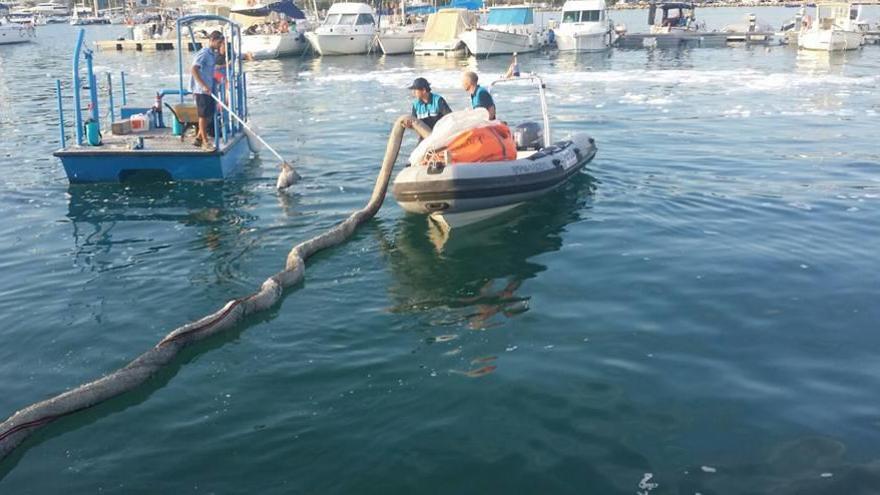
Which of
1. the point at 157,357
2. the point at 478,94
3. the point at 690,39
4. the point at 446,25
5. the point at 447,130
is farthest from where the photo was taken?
the point at 690,39

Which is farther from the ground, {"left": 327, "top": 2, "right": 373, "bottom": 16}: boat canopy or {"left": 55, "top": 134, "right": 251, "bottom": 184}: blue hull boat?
{"left": 327, "top": 2, "right": 373, "bottom": 16}: boat canopy

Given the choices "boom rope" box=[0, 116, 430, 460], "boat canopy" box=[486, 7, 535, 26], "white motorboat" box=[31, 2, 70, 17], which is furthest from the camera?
"white motorboat" box=[31, 2, 70, 17]

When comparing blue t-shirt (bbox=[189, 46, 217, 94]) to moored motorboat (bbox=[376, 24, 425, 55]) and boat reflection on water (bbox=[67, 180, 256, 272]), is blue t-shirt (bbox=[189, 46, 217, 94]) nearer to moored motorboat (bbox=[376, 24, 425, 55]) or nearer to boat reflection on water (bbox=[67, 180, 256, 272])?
boat reflection on water (bbox=[67, 180, 256, 272])

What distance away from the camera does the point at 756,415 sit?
6070 millimetres

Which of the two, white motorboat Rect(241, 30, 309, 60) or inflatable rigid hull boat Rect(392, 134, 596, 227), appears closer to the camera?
inflatable rigid hull boat Rect(392, 134, 596, 227)

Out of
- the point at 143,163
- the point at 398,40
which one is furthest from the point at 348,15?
the point at 143,163

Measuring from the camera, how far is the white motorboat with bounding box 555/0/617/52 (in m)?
46.3

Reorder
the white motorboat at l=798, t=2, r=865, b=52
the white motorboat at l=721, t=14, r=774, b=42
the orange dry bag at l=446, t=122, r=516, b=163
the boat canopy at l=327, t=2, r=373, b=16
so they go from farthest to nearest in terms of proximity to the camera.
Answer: the boat canopy at l=327, t=2, r=373, b=16, the white motorboat at l=721, t=14, r=774, b=42, the white motorboat at l=798, t=2, r=865, b=52, the orange dry bag at l=446, t=122, r=516, b=163

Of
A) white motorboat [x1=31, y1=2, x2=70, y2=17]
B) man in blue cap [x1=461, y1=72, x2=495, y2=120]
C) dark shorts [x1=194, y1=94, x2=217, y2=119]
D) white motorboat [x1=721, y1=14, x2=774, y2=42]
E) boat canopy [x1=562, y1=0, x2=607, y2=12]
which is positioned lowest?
dark shorts [x1=194, y1=94, x2=217, y2=119]

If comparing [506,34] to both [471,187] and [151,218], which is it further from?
[471,187]

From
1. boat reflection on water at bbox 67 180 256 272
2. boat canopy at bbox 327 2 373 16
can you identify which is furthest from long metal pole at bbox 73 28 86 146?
boat canopy at bbox 327 2 373 16

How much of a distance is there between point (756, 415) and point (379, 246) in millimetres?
5613

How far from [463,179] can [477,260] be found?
3.88 ft

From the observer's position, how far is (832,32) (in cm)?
4022
